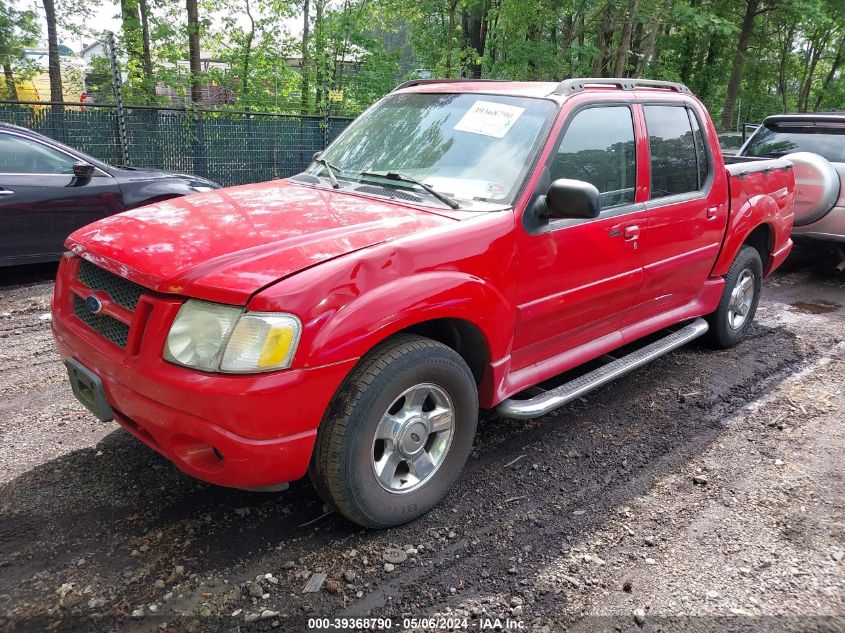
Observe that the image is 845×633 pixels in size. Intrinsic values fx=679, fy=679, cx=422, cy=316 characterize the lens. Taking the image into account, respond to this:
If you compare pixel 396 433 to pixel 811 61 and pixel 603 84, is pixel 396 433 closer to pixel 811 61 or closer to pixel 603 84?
pixel 603 84

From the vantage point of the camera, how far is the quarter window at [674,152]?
4285mm

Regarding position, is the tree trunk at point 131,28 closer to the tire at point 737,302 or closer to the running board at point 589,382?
the tire at point 737,302

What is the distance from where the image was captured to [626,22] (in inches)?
585

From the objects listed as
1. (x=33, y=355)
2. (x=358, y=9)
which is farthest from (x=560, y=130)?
(x=358, y=9)

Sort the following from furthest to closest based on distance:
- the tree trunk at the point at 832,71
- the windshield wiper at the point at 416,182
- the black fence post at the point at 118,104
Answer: the tree trunk at the point at 832,71 < the black fence post at the point at 118,104 < the windshield wiper at the point at 416,182

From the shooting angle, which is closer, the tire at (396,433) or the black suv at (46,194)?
the tire at (396,433)

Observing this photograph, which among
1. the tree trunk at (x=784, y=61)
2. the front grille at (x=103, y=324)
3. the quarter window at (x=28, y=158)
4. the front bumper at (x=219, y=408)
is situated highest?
the tree trunk at (x=784, y=61)

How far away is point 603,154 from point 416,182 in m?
1.15

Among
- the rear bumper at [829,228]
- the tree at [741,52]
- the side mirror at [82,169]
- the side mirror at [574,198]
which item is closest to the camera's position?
the side mirror at [574,198]

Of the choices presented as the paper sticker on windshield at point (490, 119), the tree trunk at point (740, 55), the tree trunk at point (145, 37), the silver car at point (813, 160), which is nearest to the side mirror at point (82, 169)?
the paper sticker on windshield at point (490, 119)

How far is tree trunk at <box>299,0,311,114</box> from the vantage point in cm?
1648

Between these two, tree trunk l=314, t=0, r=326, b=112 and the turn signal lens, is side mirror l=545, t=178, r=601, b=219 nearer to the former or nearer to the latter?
the turn signal lens

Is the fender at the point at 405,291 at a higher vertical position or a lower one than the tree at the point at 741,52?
lower

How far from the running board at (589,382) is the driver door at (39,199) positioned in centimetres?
540
